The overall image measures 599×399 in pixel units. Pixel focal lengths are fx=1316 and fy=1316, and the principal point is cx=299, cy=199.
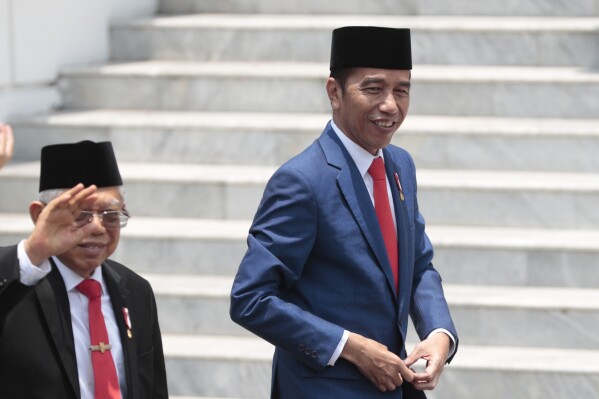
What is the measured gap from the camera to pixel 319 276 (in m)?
3.48

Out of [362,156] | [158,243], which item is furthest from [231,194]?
[362,156]

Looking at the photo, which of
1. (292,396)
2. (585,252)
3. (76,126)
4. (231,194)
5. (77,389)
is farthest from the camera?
(76,126)

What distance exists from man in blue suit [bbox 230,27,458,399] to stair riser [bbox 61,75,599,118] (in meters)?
3.60

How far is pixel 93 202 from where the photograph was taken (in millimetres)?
3264

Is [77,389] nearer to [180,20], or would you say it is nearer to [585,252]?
[585,252]

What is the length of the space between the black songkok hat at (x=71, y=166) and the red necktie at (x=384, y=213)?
2.39 ft

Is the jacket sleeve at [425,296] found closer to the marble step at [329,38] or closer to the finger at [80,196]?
the finger at [80,196]

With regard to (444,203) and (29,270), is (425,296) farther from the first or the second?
(444,203)

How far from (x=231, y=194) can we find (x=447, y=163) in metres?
1.14

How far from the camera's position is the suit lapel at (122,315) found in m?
3.41

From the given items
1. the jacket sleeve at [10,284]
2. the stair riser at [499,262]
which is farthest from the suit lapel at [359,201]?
the stair riser at [499,262]

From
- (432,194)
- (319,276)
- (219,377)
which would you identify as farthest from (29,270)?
(432,194)

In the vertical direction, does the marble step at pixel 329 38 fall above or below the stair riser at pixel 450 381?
above

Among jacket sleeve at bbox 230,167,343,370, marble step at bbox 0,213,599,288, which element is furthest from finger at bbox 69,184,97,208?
marble step at bbox 0,213,599,288
